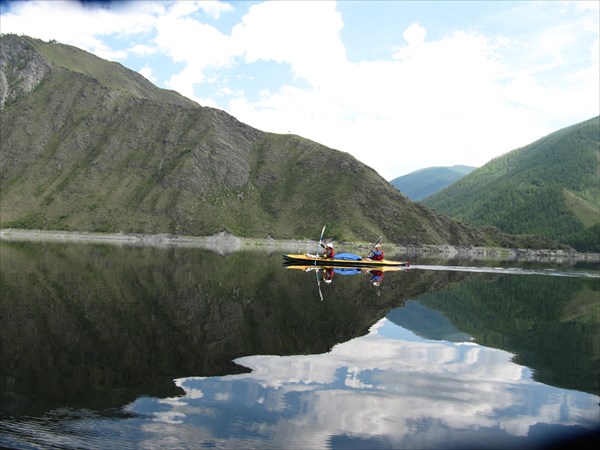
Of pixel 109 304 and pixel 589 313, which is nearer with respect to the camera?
pixel 109 304

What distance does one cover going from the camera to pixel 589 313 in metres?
41.7

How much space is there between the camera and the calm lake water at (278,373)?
44.8 ft

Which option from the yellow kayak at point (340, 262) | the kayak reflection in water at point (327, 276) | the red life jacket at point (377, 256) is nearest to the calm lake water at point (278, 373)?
the kayak reflection in water at point (327, 276)

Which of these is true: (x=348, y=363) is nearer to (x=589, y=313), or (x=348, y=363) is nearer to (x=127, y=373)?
(x=127, y=373)

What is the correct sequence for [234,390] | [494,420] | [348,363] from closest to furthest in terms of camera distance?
1. [494,420]
2. [234,390]
3. [348,363]

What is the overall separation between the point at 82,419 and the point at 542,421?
13352 mm

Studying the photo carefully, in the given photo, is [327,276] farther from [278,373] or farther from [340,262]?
[278,373]

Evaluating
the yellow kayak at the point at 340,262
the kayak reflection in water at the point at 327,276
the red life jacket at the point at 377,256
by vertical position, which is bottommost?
the kayak reflection in water at the point at 327,276

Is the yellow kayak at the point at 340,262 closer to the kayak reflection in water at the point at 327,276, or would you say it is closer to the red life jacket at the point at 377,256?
the red life jacket at the point at 377,256

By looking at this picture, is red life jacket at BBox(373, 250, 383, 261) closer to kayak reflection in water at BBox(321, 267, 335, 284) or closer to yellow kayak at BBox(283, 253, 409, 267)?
yellow kayak at BBox(283, 253, 409, 267)

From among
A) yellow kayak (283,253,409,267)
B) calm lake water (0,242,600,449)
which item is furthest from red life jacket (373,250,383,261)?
calm lake water (0,242,600,449)

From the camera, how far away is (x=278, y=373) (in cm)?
1925

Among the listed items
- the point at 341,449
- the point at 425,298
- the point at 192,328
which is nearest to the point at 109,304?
the point at 192,328

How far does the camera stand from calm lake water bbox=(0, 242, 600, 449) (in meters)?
13.7
